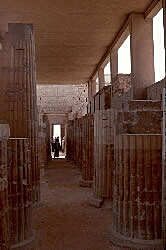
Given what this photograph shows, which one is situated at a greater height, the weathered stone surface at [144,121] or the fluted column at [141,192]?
the weathered stone surface at [144,121]

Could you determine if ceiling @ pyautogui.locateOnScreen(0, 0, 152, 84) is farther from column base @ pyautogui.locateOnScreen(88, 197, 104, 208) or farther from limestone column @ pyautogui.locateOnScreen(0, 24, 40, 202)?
column base @ pyautogui.locateOnScreen(88, 197, 104, 208)

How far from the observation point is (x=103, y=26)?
9156 mm

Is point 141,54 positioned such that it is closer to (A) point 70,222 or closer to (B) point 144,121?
(B) point 144,121

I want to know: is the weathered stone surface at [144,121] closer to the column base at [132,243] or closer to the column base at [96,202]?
the column base at [132,243]

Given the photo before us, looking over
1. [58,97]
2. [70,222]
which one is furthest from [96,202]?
[58,97]

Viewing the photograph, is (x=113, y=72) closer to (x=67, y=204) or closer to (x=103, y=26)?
(x=103, y=26)

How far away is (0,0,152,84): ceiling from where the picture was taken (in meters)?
7.62

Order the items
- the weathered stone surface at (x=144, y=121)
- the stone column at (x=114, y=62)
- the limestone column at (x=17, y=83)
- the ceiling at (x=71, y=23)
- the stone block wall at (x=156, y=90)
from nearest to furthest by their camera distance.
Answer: the weathered stone surface at (x=144, y=121)
the limestone column at (x=17, y=83)
the stone block wall at (x=156, y=90)
the ceiling at (x=71, y=23)
the stone column at (x=114, y=62)

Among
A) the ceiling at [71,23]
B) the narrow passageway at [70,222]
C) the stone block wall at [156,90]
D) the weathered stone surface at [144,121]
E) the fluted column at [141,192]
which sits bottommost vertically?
the narrow passageway at [70,222]

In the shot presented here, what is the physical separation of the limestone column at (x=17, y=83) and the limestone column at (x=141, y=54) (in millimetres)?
2970

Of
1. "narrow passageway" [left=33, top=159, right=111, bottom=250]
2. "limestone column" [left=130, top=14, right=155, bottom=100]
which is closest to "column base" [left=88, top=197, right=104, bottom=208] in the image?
"narrow passageway" [left=33, top=159, right=111, bottom=250]

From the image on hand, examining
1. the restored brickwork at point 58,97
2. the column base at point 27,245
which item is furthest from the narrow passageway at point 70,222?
the restored brickwork at point 58,97

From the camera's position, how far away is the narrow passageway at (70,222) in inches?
176

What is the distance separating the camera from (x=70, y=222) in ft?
18.0
